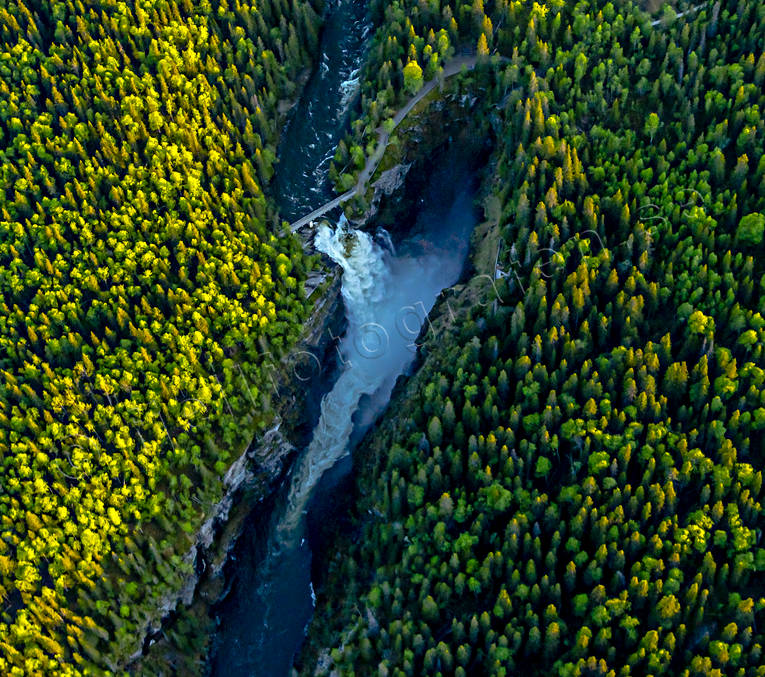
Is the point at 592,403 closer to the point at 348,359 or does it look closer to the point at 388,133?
the point at 348,359

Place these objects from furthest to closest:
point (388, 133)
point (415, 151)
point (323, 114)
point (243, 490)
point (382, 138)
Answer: point (323, 114), point (415, 151), point (382, 138), point (388, 133), point (243, 490)

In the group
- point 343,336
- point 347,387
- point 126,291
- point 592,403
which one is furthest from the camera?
point 343,336

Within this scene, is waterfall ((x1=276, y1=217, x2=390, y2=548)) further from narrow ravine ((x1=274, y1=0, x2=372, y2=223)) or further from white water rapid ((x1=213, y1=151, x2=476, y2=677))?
narrow ravine ((x1=274, y1=0, x2=372, y2=223))

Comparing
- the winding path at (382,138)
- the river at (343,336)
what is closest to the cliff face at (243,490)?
the river at (343,336)

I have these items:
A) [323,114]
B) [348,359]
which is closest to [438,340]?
[348,359]

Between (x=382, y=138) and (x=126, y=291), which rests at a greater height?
(x=126, y=291)

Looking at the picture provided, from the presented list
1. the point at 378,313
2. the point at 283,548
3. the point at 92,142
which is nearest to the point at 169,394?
the point at 283,548
